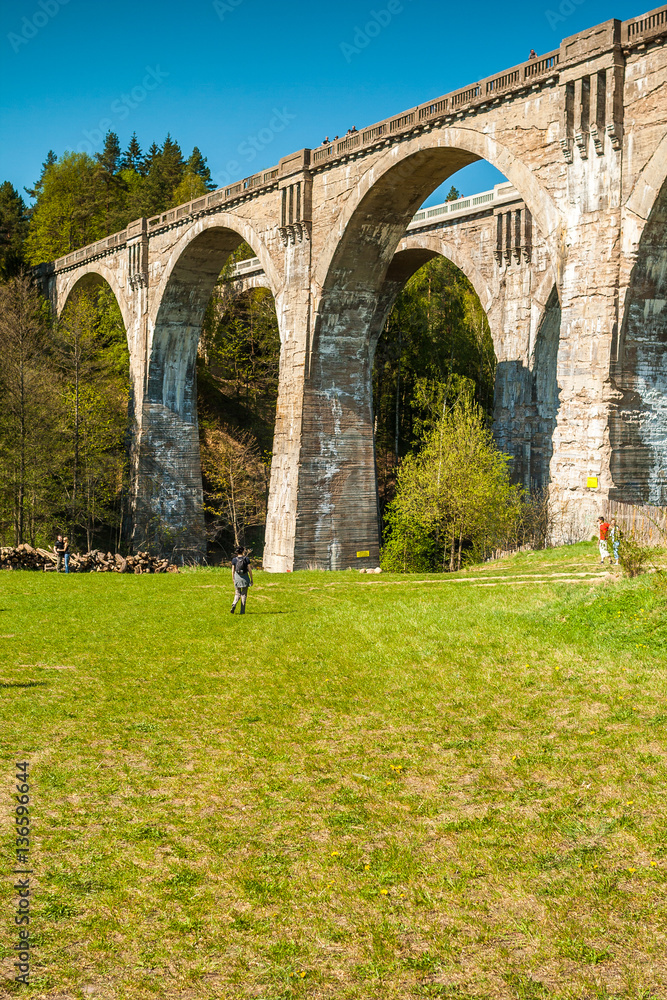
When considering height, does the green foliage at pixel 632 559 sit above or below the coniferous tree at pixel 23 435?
below

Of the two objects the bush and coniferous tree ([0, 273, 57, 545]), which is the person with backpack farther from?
coniferous tree ([0, 273, 57, 545])

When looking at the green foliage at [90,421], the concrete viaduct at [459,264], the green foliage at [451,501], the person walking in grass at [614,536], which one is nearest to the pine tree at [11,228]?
the concrete viaduct at [459,264]

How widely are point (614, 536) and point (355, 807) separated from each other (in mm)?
10101

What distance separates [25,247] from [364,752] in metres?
52.0

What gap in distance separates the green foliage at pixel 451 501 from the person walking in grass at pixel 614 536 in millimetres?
7884

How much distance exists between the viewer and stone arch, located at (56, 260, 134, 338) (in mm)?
37219

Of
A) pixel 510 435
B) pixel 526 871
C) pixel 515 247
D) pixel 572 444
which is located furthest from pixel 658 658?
pixel 515 247

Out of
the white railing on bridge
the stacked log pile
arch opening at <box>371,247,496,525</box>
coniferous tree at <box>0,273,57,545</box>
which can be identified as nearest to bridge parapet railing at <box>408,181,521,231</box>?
the white railing on bridge

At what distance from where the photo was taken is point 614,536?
15.2m

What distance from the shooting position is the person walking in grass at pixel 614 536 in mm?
14158

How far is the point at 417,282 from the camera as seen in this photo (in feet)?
165

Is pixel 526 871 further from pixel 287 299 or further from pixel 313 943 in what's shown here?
pixel 287 299

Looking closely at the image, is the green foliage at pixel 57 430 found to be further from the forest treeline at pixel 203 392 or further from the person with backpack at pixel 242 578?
the person with backpack at pixel 242 578

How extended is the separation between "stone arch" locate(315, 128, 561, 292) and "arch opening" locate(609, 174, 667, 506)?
7.56 feet
